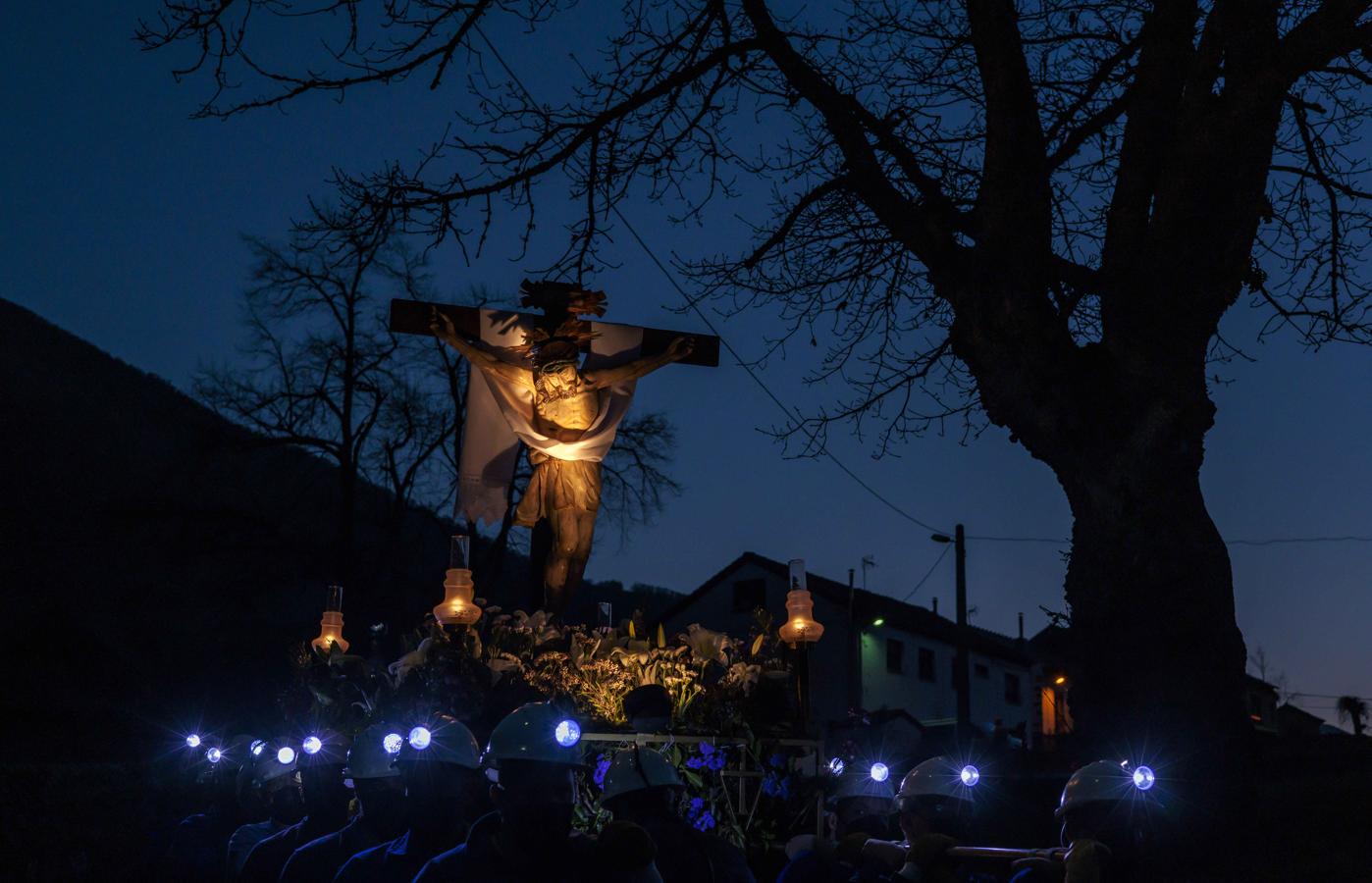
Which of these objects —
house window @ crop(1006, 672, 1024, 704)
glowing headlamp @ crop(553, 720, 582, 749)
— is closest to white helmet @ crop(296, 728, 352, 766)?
glowing headlamp @ crop(553, 720, 582, 749)

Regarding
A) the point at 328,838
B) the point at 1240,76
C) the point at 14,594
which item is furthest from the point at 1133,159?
the point at 14,594

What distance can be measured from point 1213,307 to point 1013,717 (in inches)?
1887

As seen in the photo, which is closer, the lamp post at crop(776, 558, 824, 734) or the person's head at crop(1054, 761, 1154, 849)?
the person's head at crop(1054, 761, 1154, 849)

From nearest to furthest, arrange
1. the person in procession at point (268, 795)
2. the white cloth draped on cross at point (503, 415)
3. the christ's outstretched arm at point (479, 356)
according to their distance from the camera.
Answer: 1. the person in procession at point (268, 795)
2. the christ's outstretched arm at point (479, 356)
3. the white cloth draped on cross at point (503, 415)

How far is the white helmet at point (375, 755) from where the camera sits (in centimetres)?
479

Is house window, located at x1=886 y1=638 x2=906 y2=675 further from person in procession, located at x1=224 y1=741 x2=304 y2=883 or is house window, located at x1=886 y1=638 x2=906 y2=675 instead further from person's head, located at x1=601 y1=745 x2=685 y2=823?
person's head, located at x1=601 y1=745 x2=685 y2=823

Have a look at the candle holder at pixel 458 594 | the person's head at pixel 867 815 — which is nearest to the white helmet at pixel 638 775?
the person's head at pixel 867 815

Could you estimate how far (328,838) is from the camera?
4.75 m

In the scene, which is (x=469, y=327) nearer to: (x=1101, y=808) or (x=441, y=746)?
(x=441, y=746)

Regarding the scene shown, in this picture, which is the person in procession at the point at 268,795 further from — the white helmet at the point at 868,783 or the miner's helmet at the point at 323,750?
the white helmet at the point at 868,783

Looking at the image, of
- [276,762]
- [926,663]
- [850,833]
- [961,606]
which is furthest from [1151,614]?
[926,663]

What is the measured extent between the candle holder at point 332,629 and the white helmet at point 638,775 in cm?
455

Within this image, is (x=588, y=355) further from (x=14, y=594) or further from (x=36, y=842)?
(x=14, y=594)

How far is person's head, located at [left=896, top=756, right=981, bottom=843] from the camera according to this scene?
15.6 feet
